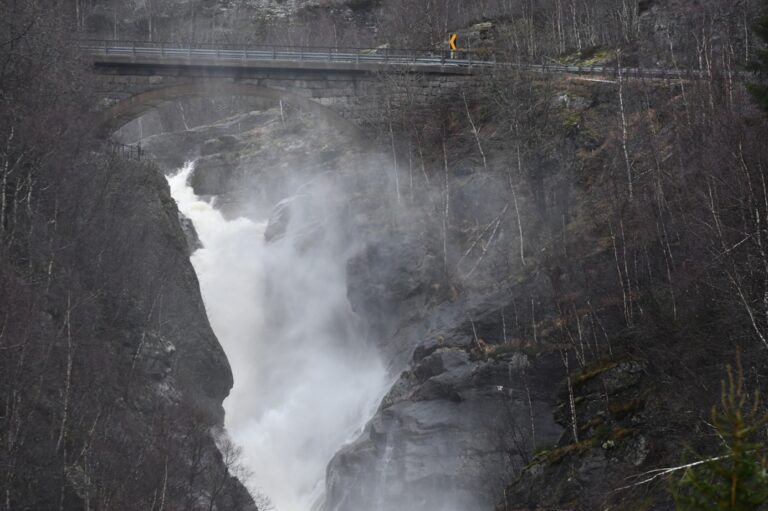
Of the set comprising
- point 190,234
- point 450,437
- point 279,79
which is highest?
point 279,79

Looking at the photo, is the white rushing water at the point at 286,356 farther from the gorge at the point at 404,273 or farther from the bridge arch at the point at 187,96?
the bridge arch at the point at 187,96

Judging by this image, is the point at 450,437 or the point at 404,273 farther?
the point at 404,273

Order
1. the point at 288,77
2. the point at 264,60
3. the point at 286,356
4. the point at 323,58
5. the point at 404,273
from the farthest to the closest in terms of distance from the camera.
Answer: the point at 323,58
the point at 288,77
the point at 264,60
the point at 286,356
the point at 404,273

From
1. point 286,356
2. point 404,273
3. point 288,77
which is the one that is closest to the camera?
point 404,273

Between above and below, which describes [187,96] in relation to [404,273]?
above

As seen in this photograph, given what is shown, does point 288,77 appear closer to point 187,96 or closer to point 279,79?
point 279,79

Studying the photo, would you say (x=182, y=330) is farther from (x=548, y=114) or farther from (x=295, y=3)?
(x=295, y=3)

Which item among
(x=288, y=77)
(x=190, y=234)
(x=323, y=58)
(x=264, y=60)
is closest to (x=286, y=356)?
(x=190, y=234)
